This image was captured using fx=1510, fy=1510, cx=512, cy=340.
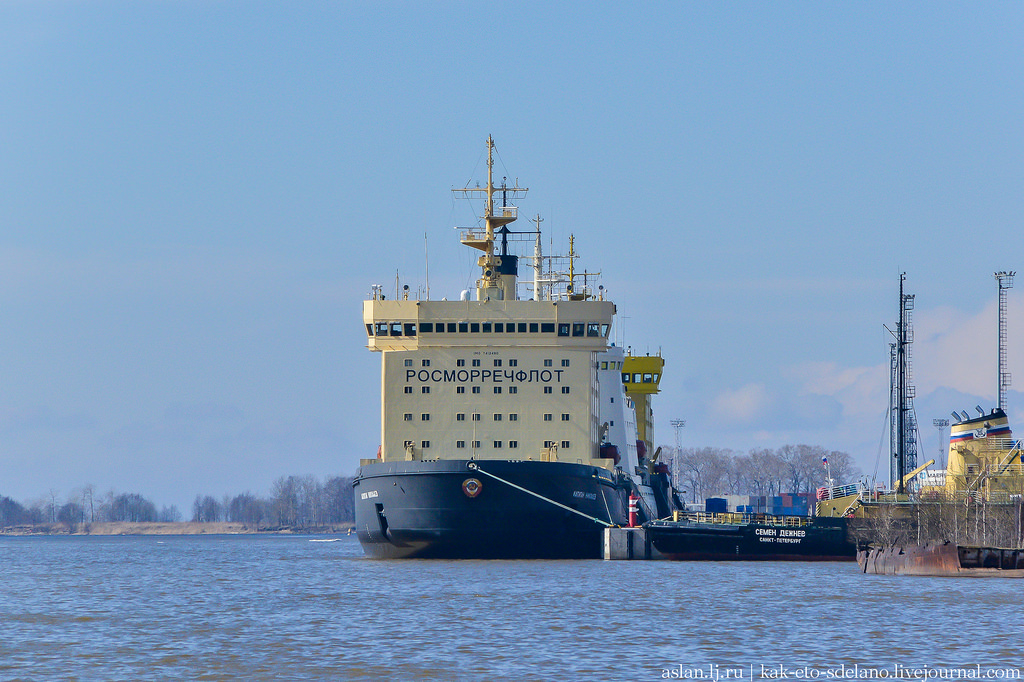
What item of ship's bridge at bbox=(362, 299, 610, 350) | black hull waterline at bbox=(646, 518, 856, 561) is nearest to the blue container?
black hull waterline at bbox=(646, 518, 856, 561)

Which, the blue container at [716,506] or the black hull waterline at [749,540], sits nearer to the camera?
the black hull waterline at [749,540]

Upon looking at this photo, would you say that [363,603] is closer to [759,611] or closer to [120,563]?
[759,611]

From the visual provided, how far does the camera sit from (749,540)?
65.6 m

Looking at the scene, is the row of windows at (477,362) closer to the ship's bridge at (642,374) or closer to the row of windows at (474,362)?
the row of windows at (474,362)

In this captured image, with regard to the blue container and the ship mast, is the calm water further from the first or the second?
the blue container

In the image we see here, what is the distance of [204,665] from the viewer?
29453 mm

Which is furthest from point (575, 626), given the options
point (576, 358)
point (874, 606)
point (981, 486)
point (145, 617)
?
point (981, 486)

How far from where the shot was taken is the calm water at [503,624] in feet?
95.5

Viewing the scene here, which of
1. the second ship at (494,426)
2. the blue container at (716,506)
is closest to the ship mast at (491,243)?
the second ship at (494,426)

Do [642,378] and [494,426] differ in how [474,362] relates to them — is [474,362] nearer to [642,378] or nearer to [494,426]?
[494,426]

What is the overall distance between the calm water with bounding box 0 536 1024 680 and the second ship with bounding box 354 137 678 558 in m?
2.57

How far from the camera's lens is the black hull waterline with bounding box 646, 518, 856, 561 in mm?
65000

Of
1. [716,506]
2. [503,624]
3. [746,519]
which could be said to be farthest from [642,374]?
[503,624]

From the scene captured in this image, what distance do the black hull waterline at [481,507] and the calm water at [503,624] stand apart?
190 cm
